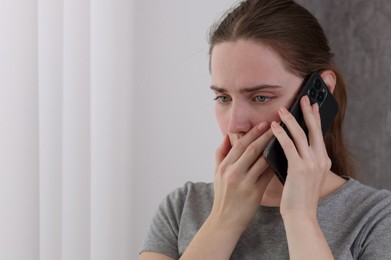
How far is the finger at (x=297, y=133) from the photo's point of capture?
45.6 inches

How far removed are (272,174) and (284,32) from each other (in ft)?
0.87

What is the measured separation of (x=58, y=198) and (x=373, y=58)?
76 centimetres

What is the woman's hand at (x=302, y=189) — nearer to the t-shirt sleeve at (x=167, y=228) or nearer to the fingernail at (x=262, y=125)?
the fingernail at (x=262, y=125)

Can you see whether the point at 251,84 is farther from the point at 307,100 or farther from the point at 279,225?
the point at 279,225

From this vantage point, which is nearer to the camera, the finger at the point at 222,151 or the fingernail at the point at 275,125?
the fingernail at the point at 275,125

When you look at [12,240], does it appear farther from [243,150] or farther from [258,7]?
[258,7]

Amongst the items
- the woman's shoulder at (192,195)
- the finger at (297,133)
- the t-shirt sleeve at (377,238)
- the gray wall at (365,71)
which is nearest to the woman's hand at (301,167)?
the finger at (297,133)

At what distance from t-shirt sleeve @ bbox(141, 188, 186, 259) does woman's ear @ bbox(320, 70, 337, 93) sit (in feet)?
1.19

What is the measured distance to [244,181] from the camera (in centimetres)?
122

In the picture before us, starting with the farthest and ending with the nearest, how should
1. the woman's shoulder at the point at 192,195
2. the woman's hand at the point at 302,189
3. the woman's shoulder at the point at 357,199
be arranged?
the woman's shoulder at the point at 192,195
the woman's shoulder at the point at 357,199
the woman's hand at the point at 302,189

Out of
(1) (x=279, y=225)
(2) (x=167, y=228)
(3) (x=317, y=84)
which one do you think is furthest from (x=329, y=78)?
(2) (x=167, y=228)

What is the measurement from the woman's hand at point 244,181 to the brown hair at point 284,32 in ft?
0.48

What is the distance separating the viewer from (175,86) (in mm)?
1729

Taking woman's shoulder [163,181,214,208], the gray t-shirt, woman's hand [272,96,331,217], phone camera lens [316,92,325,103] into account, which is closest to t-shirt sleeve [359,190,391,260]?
the gray t-shirt
